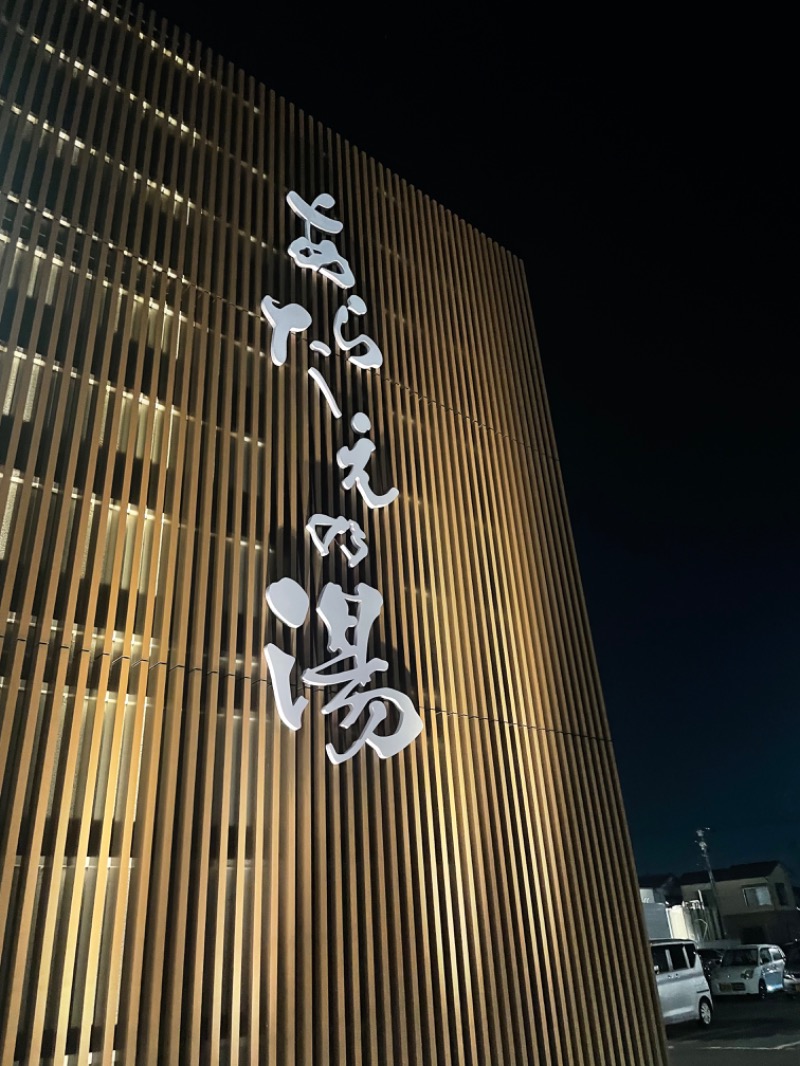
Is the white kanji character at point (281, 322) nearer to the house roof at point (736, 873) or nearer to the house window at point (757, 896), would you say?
the house window at point (757, 896)

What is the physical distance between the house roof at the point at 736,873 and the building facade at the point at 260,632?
10.1m

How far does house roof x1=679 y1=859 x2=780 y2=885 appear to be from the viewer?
48.8 feet

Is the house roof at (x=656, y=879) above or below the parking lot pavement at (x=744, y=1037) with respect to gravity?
above

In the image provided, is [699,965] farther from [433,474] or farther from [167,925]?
[167,925]

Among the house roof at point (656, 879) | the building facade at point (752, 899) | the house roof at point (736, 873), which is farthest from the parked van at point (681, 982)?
the house roof at point (736, 873)

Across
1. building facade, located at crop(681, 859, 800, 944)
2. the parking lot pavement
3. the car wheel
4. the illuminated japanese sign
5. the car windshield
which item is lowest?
the parking lot pavement

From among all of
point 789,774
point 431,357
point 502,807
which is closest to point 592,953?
point 502,807

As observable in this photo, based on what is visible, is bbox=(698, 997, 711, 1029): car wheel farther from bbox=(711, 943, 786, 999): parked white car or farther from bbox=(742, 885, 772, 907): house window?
bbox=(742, 885, 772, 907): house window

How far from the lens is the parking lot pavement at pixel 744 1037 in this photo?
260 inches

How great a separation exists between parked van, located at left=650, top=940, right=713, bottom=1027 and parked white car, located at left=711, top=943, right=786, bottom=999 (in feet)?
4.81

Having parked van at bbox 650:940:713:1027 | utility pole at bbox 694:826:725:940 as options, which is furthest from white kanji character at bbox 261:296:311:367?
utility pole at bbox 694:826:725:940

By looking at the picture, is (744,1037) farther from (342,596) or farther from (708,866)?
(708,866)

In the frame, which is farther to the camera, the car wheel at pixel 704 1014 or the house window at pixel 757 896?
the house window at pixel 757 896

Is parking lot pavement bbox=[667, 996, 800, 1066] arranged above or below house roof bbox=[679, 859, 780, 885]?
below
